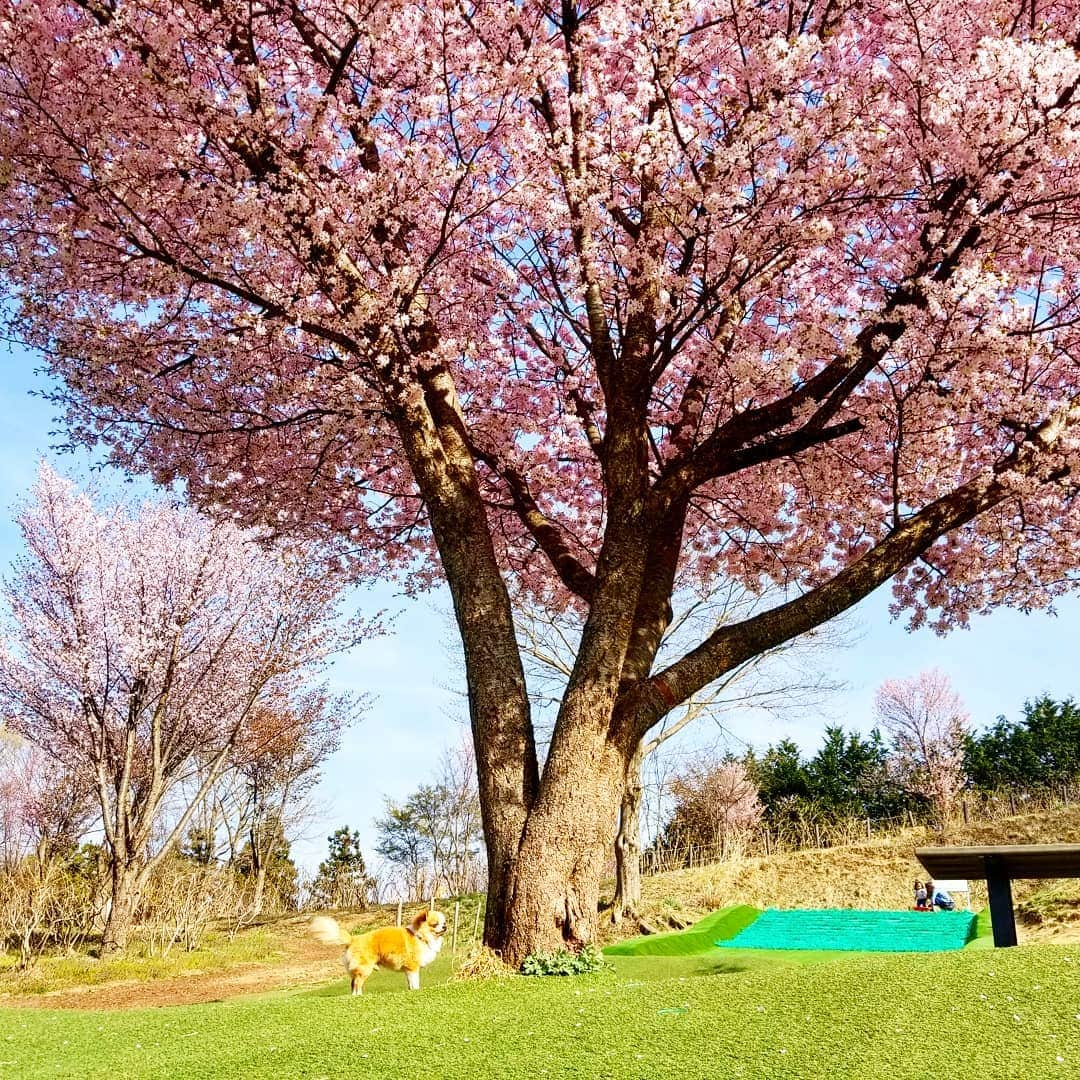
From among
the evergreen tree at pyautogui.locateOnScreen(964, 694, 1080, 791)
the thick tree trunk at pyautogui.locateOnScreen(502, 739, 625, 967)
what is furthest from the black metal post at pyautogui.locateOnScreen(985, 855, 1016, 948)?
the evergreen tree at pyautogui.locateOnScreen(964, 694, 1080, 791)

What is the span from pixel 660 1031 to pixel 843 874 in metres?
15.8

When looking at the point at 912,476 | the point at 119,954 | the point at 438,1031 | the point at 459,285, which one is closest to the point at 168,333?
the point at 459,285

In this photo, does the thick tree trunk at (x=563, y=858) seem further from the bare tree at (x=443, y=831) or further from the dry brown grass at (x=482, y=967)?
the bare tree at (x=443, y=831)

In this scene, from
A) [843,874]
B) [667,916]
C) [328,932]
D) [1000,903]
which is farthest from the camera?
[843,874]

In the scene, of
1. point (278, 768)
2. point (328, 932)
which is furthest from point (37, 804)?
point (328, 932)

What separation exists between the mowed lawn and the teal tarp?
5.01 metres

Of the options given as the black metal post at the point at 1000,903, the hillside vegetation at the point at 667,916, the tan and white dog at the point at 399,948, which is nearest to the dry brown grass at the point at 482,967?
the hillside vegetation at the point at 667,916

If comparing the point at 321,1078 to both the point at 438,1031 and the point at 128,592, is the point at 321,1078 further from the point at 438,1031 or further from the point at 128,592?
the point at 128,592

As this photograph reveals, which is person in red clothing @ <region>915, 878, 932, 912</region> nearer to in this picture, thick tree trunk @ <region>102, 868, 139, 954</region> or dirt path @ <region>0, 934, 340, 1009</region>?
dirt path @ <region>0, 934, 340, 1009</region>

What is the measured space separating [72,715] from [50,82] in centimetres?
1127

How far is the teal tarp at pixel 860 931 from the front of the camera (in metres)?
9.41

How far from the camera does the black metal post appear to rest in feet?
20.5

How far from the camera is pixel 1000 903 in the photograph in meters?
6.45

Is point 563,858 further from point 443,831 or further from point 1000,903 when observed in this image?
point 443,831
